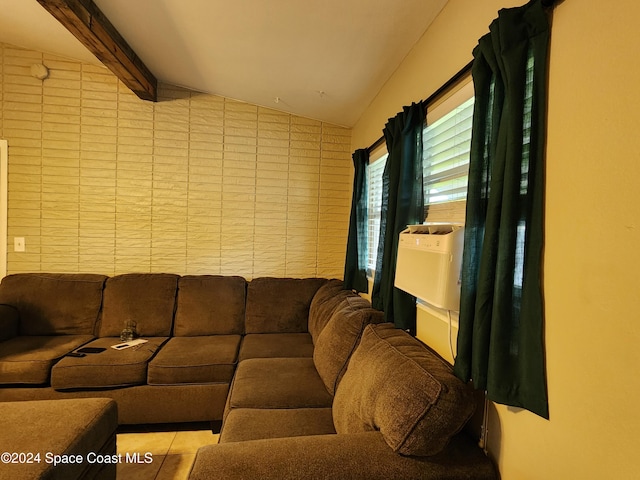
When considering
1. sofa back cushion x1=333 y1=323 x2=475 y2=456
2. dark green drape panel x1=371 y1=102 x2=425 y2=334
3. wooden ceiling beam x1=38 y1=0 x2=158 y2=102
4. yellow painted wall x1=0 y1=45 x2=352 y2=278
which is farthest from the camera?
yellow painted wall x1=0 y1=45 x2=352 y2=278

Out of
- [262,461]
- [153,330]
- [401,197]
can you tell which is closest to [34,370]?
[153,330]

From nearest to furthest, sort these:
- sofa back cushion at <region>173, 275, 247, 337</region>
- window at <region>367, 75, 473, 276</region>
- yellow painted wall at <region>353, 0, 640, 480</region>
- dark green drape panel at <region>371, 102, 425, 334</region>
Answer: yellow painted wall at <region>353, 0, 640, 480</region>
window at <region>367, 75, 473, 276</region>
dark green drape panel at <region>371, 102, 425, 334</region>
sofa back cushion at <region>173, 275, 247, 337</region>

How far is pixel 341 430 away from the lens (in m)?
1.33

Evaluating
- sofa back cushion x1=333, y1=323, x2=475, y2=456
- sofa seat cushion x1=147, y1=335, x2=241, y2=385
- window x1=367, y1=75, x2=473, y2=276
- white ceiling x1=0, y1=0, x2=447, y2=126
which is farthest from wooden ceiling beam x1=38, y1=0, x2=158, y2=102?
sofa back cushion x1=333, y1=323, x2=475, y2=456

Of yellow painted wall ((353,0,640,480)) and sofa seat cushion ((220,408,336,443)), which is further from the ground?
yellow painted wall ((353,0,640,480))

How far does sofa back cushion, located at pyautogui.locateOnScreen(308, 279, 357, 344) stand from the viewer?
7.32 ft

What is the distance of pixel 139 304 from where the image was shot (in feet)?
8.49

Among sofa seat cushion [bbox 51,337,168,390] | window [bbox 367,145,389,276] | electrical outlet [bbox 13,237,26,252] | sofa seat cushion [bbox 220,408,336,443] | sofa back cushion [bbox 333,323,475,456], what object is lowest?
sofa seat cushion [bbox 51,337,168,390]

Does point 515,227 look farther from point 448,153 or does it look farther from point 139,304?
point 139,304

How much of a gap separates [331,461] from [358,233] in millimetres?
1785

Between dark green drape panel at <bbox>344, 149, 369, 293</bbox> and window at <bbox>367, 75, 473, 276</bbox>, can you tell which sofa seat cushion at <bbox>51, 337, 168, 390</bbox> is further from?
window at <bbox>367, 75, 473, 276</bbox>

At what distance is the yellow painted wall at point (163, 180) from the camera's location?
9.04ft

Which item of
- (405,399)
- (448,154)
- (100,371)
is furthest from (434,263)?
(100,371)

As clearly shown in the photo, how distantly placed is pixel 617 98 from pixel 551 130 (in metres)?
0.16
